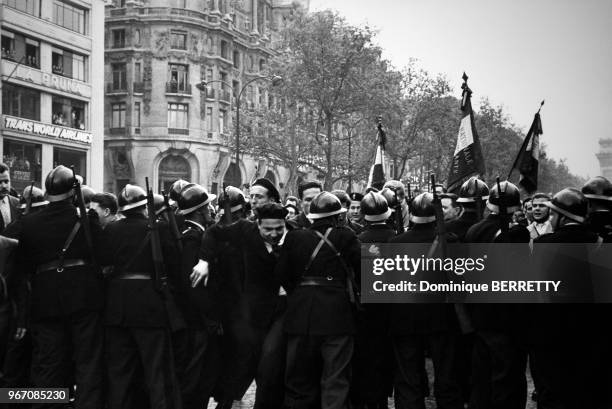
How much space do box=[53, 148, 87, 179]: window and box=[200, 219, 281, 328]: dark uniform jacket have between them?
100 ft

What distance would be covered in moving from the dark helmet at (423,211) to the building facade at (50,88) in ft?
88.9

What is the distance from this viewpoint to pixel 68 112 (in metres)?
36.2

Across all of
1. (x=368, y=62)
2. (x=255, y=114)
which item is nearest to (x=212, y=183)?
(x=255, y=114)

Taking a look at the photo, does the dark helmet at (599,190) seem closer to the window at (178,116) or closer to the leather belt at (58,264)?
the leather belt at (58,264)

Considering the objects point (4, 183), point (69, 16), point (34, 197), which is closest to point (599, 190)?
point (34, 197)

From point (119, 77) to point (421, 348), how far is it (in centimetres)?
4865

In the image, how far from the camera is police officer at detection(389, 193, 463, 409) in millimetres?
6383

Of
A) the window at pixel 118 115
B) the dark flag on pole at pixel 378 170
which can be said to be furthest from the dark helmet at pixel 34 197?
the window at pixel 118 115

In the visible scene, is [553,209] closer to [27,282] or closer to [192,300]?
[192,300]

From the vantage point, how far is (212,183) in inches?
2061

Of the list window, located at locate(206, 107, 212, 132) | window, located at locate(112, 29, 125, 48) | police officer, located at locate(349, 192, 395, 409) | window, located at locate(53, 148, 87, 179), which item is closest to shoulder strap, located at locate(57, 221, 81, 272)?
police officer, located at locate(349, 192, 395, 409)

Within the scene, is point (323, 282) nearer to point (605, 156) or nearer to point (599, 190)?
point (599, 190)

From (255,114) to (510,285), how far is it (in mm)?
35697

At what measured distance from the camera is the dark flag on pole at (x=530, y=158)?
1013 cm
